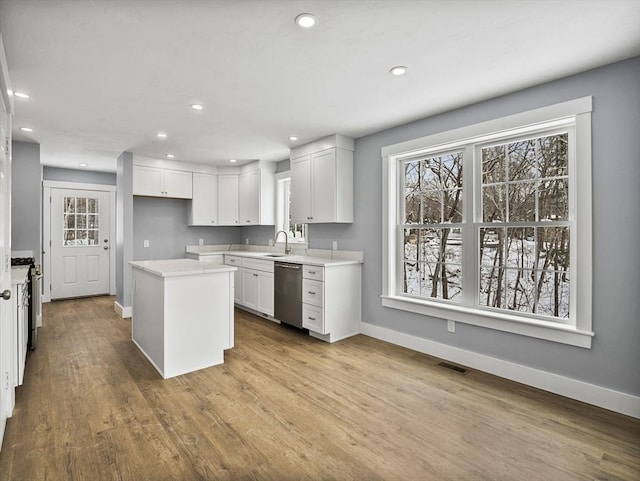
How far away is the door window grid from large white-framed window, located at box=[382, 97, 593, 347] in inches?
226

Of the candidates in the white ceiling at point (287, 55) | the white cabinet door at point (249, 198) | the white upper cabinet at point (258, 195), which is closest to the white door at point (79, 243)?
the white cabinet door at point (249, 198)

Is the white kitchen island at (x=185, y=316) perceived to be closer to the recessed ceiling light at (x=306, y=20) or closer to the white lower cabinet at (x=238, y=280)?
the white lower cabinet at (x=238, y=280)

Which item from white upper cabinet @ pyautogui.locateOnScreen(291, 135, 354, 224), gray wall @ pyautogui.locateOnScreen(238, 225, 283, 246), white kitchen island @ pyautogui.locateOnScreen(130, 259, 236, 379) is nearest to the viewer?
white kitchen island @ pyautogui.locateOnScreen(130, 259, 236, 379)

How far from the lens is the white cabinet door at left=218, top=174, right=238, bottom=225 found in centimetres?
618

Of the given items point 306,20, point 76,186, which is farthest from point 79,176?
point 306,20

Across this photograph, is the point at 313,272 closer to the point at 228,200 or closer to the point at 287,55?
the point at 287,55

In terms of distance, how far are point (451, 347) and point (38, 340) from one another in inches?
181

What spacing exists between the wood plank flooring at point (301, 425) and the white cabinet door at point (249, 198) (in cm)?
293

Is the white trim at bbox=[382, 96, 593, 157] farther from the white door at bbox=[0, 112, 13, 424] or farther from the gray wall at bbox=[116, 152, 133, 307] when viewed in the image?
the gray wall at bbox=[116, 152, 133, 307]

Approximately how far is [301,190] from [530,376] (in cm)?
325

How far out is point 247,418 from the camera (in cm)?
237

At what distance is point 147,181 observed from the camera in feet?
17.7

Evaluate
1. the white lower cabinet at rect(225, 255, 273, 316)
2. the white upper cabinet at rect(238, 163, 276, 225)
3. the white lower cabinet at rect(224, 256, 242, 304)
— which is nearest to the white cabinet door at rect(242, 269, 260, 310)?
the white lower cabinet at rect(225, 255, 273, 316)

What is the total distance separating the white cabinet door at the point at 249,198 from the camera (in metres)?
5.79
